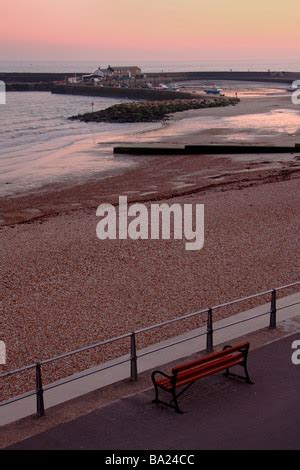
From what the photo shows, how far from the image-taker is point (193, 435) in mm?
6387

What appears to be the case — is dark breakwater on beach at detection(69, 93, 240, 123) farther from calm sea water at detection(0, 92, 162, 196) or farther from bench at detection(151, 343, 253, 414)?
bench at detection(151, 343, 253, 414)

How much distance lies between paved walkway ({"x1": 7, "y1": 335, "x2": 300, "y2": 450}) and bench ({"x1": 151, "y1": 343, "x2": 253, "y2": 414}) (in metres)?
0.11

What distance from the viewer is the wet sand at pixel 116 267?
10.6 meters

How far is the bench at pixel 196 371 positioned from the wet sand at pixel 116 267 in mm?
2283

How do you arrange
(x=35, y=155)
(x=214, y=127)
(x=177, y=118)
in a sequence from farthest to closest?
(x=177, y=118) → (x=214, y=127) → (x=35, y=155)

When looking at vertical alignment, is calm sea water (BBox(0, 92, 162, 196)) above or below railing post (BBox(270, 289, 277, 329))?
above

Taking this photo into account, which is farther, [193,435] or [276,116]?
[276,116]

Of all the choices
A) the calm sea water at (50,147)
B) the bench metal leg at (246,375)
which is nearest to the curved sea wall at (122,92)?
the calm sea water at (50,147)

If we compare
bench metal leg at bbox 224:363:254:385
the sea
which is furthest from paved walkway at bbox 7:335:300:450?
the sea

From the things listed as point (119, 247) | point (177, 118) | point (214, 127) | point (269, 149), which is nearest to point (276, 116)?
point (177, 118)

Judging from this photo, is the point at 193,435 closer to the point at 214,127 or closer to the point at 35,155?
the point at 35,155

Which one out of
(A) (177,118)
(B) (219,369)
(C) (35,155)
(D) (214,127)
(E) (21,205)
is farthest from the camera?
(A) (177,118)

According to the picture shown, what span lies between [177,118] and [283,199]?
40.4 metres

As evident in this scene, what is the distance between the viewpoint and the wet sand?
10555 millimetres
